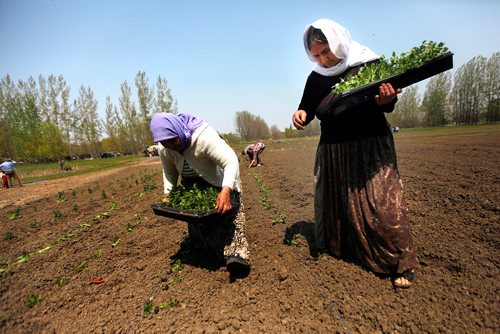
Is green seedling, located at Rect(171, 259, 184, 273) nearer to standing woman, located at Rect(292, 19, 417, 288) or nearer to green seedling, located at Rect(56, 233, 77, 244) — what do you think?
standing woman, located at Rect(292, 19, 417, 288)

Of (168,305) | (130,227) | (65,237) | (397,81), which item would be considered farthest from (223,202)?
(65,237)

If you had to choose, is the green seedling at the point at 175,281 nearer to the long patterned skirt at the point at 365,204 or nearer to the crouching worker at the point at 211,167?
the crouching worker at the point at 211,167

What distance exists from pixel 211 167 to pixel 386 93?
1.66 meters

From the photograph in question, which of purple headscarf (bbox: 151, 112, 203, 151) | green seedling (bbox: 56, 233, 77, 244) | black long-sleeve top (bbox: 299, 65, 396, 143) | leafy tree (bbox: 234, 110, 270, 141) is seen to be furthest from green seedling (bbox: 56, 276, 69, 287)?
leafy tree (bbox: 234, 110, 270, 141)

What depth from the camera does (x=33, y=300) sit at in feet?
7.69

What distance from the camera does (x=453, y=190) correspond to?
3838mm

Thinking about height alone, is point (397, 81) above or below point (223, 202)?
above

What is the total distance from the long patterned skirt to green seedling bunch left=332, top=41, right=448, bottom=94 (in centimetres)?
50

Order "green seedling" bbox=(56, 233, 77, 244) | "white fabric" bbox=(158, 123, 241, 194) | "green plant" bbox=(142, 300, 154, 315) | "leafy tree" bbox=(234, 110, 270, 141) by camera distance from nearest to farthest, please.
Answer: "green plant" bbox=(142, 300, 154, 315) → "white fabric" bbox=(158, 123, 241, 194) → "green seedling" bbox=(56, 233, 77, 244) → "leafy tree" bbox=(234, 110, 270, 141)

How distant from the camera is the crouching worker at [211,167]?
212cm

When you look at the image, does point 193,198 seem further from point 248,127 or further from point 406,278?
point 248,127

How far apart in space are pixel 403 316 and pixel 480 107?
48568 millimetres

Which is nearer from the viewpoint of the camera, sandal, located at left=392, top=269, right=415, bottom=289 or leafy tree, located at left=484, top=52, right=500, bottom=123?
sandal, located at left=392, top=269, right=415, bottom=289

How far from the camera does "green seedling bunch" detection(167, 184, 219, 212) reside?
226cm
